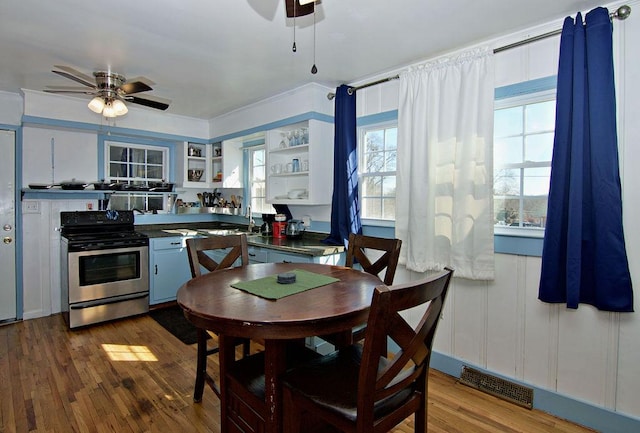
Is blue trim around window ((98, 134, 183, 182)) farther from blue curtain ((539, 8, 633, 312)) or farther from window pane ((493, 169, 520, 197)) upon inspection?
blue curtain ((539, 8, 633, 312))

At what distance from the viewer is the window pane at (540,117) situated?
2.27 metres

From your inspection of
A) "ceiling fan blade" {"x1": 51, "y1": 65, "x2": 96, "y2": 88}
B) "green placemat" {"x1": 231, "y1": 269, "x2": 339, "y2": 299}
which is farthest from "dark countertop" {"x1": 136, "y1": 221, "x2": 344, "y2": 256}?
"ceiling fan blade" {"x1": 51, "y1": 65, "x2": 96, "y2": 88}

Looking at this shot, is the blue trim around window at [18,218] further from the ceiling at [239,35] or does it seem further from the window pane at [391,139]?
the window pane at [391,139]

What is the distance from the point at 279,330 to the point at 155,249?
3.35 m

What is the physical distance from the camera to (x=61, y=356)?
9.62 feet

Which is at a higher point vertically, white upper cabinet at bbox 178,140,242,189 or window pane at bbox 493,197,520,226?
white upper cabinet at bbox 178,140,242,189

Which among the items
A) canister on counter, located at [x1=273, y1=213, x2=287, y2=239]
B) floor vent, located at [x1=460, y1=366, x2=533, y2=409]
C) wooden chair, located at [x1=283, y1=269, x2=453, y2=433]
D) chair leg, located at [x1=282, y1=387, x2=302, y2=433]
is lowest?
floor vent, located at [x1=460, y1=366, x2=533, y2=409]

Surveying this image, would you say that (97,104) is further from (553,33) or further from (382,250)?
(553,33)

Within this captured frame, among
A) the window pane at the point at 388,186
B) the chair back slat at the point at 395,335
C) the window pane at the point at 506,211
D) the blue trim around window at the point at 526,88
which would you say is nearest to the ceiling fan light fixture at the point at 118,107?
the window pane at the point at 388,186

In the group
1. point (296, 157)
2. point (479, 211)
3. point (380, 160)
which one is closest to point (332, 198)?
point (380, 160)

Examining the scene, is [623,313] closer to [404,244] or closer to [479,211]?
[479,211]

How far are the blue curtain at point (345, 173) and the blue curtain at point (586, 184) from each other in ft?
5.08

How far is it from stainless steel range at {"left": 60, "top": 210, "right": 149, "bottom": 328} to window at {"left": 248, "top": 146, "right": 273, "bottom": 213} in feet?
4.62

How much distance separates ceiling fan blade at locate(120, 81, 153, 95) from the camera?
2.66 meters
